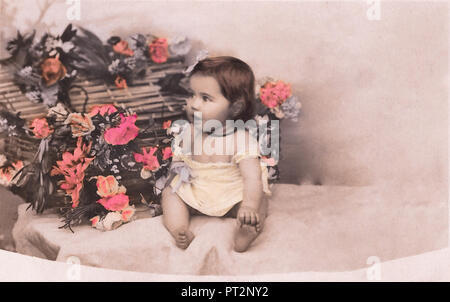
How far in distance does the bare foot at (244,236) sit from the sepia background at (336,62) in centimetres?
35

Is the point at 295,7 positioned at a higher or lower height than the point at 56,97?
higher

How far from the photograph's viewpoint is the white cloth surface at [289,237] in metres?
1.56

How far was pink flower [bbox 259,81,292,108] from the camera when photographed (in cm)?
168

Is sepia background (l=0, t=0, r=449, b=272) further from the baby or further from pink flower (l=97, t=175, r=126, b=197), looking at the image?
pink flower (l=97, t=175, r=126, b=197)

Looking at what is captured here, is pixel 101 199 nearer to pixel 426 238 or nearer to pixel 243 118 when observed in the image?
pixel 243 118

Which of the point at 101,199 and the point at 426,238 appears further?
the point at 426,238

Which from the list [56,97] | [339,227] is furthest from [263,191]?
[56,97]

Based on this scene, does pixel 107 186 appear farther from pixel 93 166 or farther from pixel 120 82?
pixel 120 82

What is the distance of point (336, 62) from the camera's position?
1.72 m

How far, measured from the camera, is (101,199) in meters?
1.61

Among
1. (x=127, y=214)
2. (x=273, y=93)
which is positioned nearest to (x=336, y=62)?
(x=273, y=93)

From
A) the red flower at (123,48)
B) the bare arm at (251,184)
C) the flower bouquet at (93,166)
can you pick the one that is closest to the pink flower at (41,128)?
the flower bouquet at (93,166)

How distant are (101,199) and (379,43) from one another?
3.97ft

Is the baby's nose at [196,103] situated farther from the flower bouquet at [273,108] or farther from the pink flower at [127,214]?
the pink flower at [127,214]
